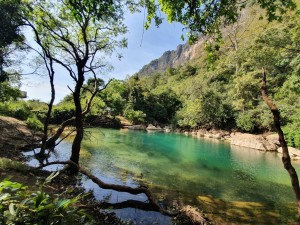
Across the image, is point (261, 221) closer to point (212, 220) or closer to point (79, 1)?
point (212, 220)

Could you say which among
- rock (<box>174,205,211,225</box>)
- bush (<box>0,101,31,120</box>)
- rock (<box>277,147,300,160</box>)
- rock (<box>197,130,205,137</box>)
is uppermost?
bush (<box>0,101,31,120</box>)

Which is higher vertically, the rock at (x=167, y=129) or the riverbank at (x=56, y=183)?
the rock at (x=167, y=129)

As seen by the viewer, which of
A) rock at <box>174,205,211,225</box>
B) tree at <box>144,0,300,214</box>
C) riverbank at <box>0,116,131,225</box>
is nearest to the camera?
tree at <box>144,0,300,214</box>

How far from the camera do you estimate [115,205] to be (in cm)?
677

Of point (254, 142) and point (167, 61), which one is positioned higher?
point (167, 61)

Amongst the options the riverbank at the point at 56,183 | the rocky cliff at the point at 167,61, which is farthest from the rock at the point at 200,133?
the rocky cliff at the point at 167,61

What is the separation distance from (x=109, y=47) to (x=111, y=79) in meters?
1.53

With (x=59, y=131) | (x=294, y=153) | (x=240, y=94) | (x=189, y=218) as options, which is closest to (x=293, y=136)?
(x=294, y=153)

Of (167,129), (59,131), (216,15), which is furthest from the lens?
(167,129)

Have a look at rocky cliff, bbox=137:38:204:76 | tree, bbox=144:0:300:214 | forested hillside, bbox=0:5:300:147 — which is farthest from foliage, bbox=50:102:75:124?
rocky cliff, bbox=137:38:204:76

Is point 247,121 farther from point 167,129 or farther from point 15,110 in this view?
point 15,110

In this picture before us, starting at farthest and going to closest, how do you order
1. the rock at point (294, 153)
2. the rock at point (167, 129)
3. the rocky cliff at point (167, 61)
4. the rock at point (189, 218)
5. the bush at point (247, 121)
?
1. the rocky cliff at point (167, 61)
2. the rock at point (167, 129)
3. the bush at point (247, 121)
4. the rock at point (294, 153)
5. the rock at point (189, 218)

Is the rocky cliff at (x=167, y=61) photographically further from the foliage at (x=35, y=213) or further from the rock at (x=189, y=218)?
the foliage at (x=35, y=213)

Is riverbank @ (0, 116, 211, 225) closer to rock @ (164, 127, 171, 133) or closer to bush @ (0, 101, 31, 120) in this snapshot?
bush @ (0, 101, 31, 120)
